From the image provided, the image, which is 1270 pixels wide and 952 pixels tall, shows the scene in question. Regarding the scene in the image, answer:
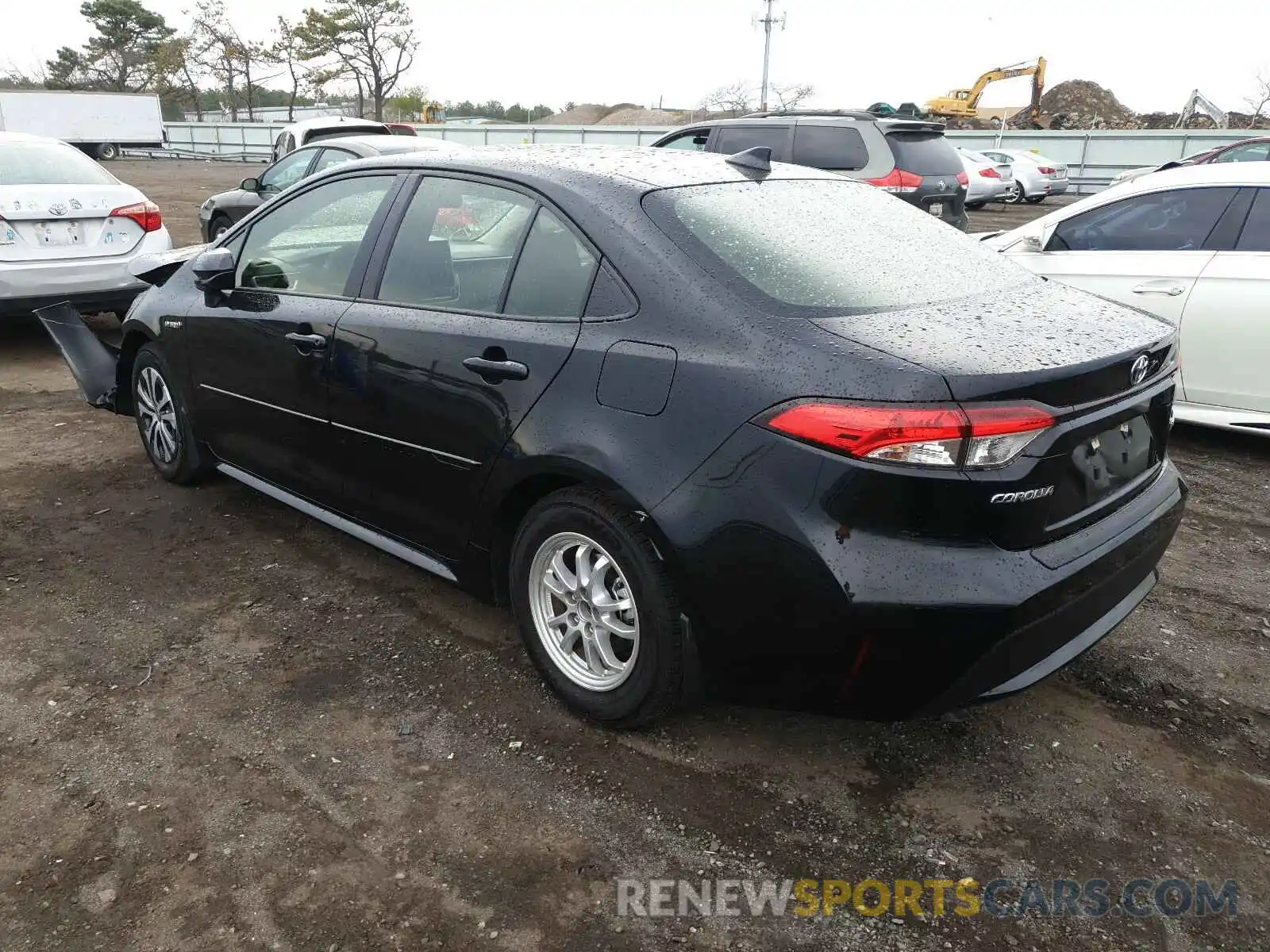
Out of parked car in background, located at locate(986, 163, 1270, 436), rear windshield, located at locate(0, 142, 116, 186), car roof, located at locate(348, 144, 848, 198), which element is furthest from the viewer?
rear windshield, located at locate(0, 142, 116, 186)

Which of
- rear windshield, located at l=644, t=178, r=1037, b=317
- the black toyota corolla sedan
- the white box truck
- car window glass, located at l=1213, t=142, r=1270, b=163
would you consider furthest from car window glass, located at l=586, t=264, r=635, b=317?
the white box truck

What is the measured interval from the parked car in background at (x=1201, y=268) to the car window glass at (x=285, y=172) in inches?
315

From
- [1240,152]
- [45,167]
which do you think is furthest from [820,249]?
[1240,152]

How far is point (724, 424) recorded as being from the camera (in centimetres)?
241

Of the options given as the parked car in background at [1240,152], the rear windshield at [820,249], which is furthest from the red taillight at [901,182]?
the parked car in background at [1240,152]

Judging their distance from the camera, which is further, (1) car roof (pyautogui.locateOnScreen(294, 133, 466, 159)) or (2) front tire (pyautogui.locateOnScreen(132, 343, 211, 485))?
(1) car roof (pyautogui.locateOnScreen(294, 133, 466, 159))

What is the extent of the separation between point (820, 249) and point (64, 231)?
21.3 feet

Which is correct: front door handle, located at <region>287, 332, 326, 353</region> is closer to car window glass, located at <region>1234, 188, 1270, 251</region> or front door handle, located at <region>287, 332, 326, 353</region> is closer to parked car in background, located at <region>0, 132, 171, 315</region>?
parked car in background, located at <region>0, 132, 171, 315</region>

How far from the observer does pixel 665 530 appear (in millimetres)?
2527

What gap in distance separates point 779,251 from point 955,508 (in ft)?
3.13

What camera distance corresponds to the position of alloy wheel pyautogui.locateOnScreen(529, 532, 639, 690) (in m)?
2.80

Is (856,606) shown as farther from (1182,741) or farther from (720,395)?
(1182,741)

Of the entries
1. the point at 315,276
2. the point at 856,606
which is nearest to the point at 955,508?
the point at 856,606

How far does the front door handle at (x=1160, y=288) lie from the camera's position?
538 centimetres
